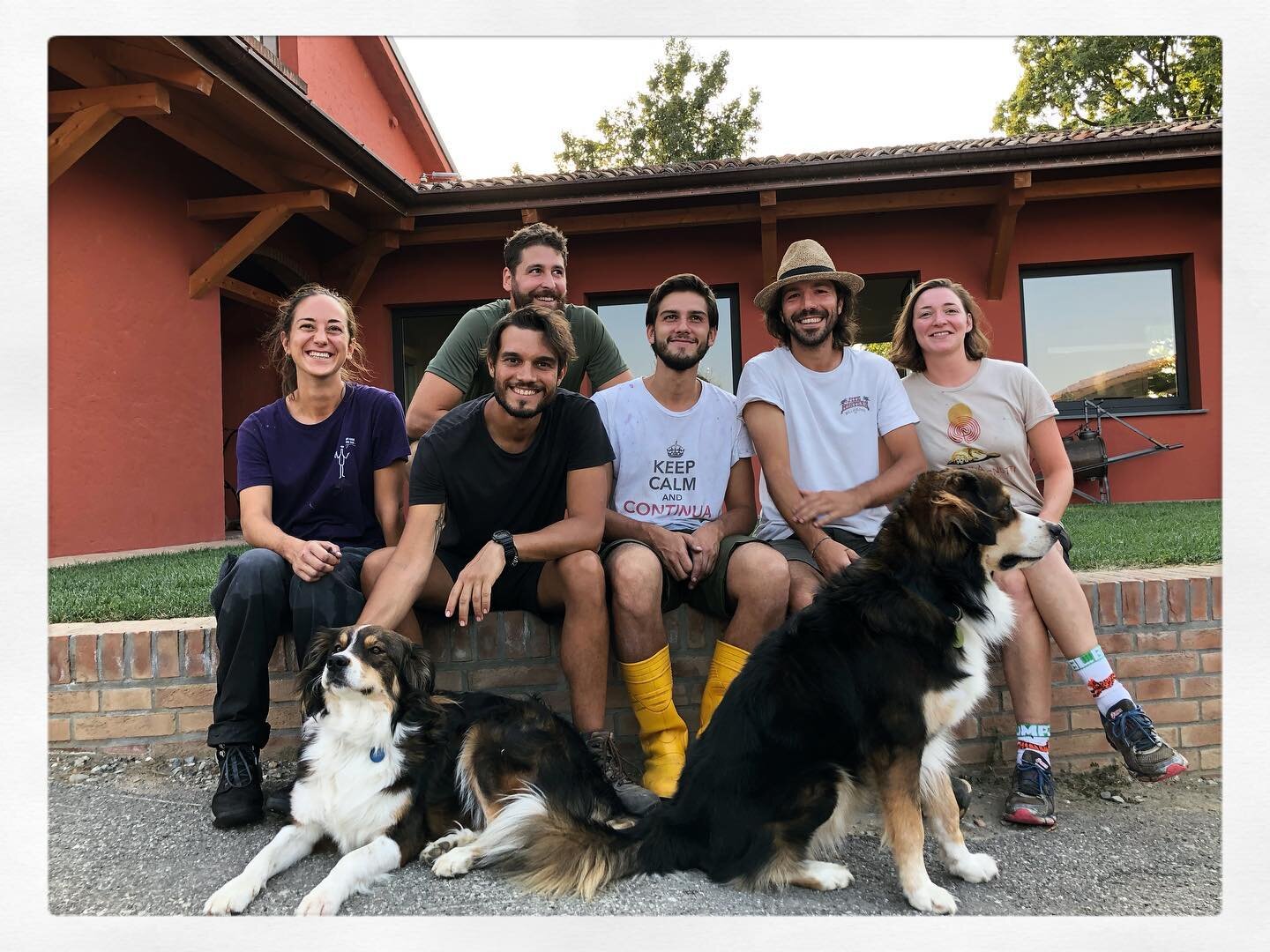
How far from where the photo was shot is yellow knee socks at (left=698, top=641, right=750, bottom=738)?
103 inches

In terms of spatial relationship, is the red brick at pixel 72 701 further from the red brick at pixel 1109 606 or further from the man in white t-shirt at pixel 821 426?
the red brick at pixel 1109 606

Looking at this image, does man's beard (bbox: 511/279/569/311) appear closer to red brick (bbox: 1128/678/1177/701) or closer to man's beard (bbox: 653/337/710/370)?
man's beard (bbox: 653/337/710/370)

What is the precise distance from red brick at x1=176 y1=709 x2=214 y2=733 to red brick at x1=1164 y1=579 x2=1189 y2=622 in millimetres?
3392

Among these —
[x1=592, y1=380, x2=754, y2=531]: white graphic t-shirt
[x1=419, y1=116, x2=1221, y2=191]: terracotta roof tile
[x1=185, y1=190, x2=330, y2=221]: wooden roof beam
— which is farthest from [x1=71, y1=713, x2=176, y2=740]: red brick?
[x1=419, y1=116, x2=1221, y2=191]: terracotta roof tile

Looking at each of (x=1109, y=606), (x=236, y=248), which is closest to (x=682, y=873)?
(x=1109, y=606)

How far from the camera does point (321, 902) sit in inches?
75.0

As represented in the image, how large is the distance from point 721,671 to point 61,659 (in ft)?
7.41

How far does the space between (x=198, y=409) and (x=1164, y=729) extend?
24.7 ft

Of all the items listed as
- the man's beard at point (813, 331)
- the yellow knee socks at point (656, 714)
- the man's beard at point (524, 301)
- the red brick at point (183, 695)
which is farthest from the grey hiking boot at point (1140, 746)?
the red brick at point (183, 695)

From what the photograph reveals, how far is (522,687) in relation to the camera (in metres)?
2.88

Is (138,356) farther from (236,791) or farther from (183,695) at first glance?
(236,791)

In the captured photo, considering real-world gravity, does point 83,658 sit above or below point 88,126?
below
